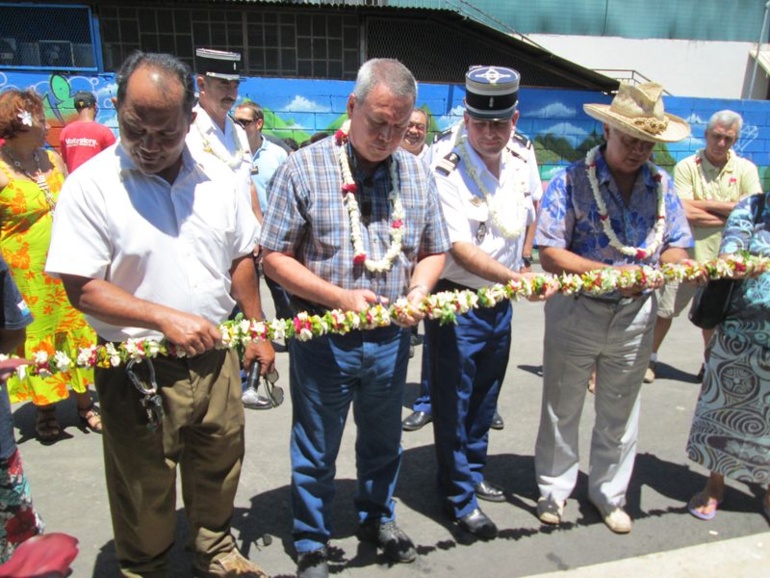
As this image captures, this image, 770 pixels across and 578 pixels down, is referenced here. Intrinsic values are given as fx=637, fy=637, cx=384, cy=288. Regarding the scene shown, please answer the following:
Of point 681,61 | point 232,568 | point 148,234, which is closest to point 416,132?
point 148,234

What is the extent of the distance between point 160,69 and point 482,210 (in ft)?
5.87

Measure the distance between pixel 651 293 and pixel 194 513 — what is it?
2550 mm

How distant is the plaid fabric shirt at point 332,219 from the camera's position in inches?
110

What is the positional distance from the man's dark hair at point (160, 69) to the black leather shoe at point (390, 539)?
223 cm

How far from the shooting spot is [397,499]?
3.81 m

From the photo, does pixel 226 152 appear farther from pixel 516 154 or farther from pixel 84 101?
pixel 84 101

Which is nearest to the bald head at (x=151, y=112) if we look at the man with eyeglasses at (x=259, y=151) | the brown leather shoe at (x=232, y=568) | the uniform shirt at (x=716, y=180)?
the brown leather shoe at (x=232, y=568)

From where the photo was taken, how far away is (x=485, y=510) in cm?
373

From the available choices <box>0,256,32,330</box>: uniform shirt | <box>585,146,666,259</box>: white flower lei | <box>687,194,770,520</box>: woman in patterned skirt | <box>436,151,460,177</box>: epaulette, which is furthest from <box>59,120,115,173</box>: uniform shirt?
<box>687,194,770,520</box>: woman in patterned skirt

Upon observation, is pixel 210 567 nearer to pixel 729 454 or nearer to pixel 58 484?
pixel 58 484

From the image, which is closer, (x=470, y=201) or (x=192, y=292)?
(x=192, y=292)

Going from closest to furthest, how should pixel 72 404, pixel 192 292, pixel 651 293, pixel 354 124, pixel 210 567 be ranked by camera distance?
pixel 192 292 < pixel 354 124 < pixel 210 567 < pixel 651 293 < pixel 72 404

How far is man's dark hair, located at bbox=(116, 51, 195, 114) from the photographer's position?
2.33 metres

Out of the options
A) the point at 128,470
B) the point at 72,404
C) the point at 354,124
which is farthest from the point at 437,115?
the point at 128,470
